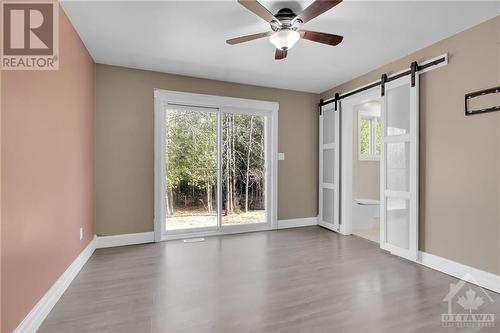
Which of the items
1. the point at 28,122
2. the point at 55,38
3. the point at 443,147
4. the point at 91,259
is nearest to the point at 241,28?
the point at 55,38

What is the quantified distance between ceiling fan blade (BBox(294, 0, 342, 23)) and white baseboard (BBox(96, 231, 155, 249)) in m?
3.44

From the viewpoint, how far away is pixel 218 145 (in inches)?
175

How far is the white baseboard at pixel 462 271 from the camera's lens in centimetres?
251

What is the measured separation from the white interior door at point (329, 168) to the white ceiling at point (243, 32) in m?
0.99

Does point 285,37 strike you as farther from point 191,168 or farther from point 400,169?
point 191,168

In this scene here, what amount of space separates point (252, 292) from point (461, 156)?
8.28 feet

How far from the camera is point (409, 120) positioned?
328cm

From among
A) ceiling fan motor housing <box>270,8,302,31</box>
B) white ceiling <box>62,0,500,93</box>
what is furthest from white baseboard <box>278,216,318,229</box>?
ceiling fan motor housing <box>270,8,302,31</box>

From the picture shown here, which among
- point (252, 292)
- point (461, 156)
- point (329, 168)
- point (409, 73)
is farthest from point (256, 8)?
point (329, 168)

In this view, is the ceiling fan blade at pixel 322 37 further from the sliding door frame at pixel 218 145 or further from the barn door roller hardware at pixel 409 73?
the sliding door frame at pixel 218 145

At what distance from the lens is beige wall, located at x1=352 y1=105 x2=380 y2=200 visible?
546cm

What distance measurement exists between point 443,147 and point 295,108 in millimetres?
2594

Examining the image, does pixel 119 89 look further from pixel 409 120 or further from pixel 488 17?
pixel 488 17

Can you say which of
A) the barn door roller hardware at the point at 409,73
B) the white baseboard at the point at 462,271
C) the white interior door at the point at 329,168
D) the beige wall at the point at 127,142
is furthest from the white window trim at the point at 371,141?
the beige wall at the point at 127,142
